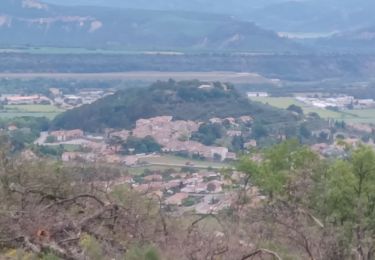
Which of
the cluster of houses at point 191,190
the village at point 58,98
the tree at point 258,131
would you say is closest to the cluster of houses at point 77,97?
the village at point 58,98

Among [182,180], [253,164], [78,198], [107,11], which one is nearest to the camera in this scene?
[78,198]

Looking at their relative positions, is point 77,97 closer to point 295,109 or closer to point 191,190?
point 295,109

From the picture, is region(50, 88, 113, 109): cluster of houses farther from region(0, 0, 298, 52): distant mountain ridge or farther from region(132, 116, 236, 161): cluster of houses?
region(0, 0, 298, 52): distant mountain ridge

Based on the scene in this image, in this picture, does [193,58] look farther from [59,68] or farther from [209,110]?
[209,110]

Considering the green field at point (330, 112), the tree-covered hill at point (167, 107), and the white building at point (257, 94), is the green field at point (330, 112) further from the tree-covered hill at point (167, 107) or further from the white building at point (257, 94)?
the tree-covered hill at point (167, 107)

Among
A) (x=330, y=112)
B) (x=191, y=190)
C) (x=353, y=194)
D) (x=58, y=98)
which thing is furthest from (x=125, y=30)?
(x=353, y=194)

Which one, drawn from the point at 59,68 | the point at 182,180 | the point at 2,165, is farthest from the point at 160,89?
the point at 2,165

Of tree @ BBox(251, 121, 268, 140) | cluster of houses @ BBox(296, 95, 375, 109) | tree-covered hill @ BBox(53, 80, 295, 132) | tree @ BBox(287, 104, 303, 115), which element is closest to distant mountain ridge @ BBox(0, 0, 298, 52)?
cluster of houses @ BBox(296, 95, 375, 109)
